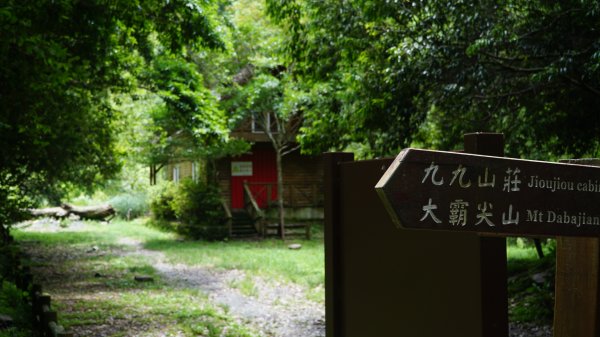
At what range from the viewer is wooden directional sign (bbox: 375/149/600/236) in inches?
76.5

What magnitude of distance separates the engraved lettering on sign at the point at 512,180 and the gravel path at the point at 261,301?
708cm

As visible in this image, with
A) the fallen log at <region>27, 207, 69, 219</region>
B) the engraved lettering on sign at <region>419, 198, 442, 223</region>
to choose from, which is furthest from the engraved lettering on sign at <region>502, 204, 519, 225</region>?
the fallen log at <region>27, 207, 69, 219</region>

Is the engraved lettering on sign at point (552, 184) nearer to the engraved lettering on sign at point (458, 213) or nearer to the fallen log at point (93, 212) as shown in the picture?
the engraved lettering on sign at point (458, 213)

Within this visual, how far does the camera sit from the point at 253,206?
24938 mm

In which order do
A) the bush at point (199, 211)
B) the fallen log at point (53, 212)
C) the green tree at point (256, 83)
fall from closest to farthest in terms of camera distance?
1. the green tree at point (256, 83)
2. the bush at point (199, 211)
3. the fallen log at point (53, 212)

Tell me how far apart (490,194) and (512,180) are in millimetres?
122

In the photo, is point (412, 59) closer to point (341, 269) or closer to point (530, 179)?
point (341, 269)

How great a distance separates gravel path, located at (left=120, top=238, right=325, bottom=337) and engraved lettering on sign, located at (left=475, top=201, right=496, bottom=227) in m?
7.08

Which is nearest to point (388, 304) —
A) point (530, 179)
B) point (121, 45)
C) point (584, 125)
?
point (530, 179)

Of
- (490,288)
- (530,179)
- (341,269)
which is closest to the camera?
(530,179)

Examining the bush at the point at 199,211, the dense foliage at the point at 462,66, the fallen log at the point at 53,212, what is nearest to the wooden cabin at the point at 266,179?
the bush at the point at 199,211

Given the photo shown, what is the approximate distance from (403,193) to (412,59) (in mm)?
6857

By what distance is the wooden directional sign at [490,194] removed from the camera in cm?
194

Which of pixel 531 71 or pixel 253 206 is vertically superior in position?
pixel 531 71
